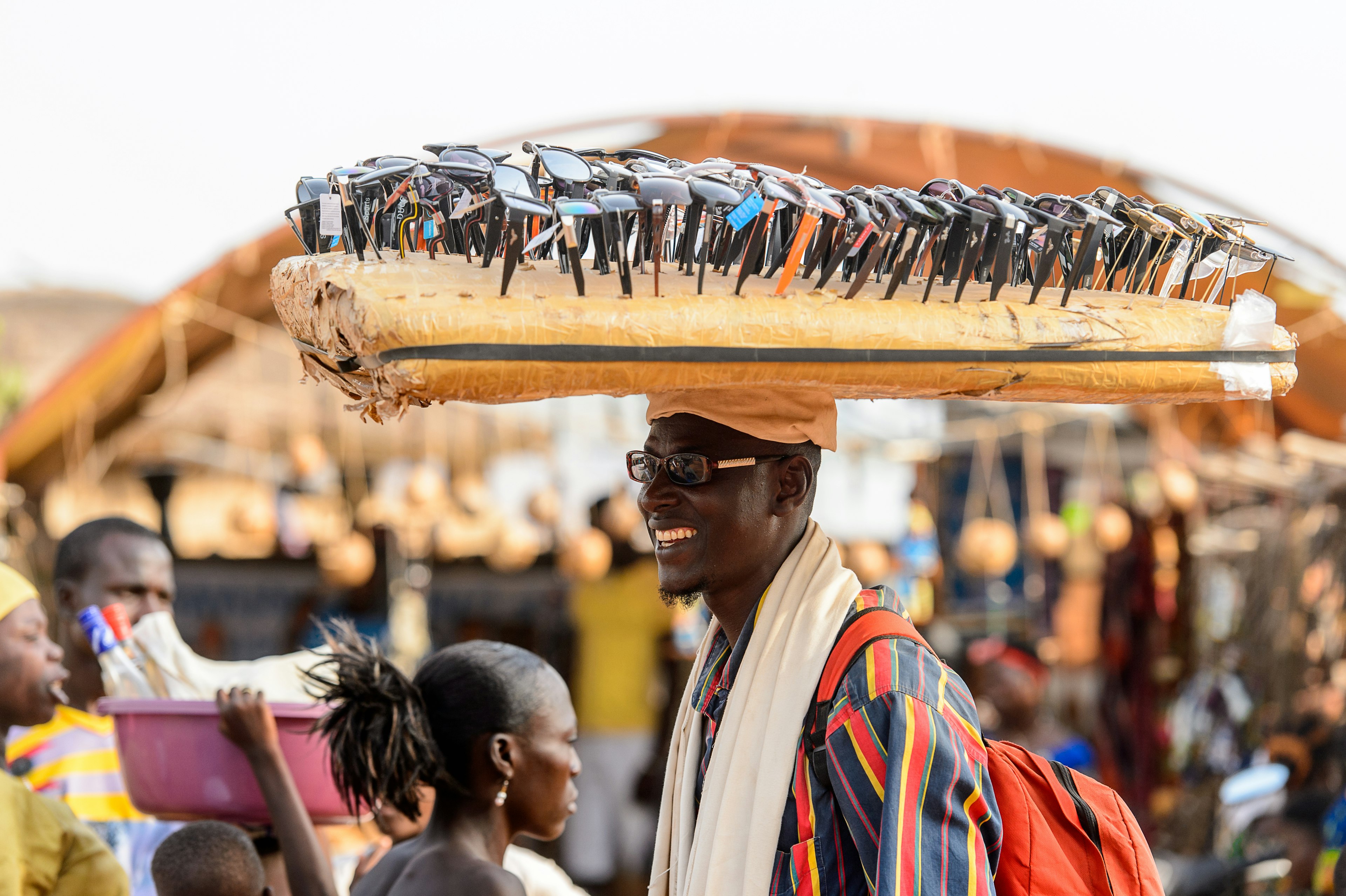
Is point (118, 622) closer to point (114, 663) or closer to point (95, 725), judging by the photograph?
point (114, 663)

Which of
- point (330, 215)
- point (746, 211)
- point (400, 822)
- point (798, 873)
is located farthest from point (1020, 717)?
point (330, 215)

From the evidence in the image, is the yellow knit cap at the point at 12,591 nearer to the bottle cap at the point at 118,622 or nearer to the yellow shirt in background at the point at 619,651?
the bottle cap at the point at 118,622

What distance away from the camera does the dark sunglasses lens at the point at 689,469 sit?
2.14 m

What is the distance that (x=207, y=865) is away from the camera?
103 inches

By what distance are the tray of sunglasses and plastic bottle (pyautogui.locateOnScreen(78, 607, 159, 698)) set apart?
1.42 meters

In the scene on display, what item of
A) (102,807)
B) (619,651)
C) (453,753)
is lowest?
(619,651)

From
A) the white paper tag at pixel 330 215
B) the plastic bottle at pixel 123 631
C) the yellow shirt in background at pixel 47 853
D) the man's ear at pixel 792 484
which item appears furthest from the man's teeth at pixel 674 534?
the plastic bottle at pixel 123 631

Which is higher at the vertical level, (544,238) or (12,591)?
(544,238)

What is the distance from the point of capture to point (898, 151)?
19.2 feet

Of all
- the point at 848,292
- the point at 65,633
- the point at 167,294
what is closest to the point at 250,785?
the point at 65,633

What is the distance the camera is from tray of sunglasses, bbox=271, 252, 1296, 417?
162 cm

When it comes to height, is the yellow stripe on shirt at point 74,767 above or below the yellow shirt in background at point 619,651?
above

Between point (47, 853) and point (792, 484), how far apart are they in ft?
5.66

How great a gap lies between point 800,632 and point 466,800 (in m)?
0.88
